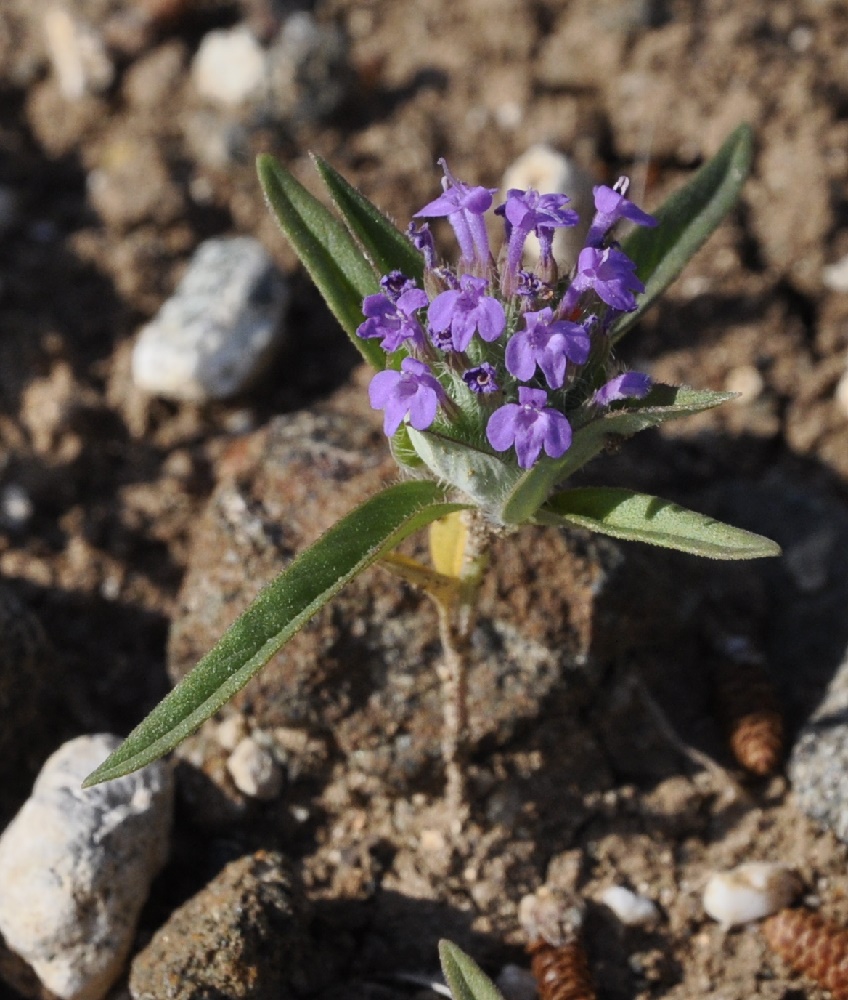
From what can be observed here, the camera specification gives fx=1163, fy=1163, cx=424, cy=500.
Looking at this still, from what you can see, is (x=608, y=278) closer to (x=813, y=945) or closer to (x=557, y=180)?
(x=813, y=945)

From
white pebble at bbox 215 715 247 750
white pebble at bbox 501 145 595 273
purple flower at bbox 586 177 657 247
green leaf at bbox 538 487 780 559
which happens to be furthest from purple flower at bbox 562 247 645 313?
white pebble at bbox 501 145 595 273

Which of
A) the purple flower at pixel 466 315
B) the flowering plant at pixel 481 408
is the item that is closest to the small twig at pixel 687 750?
the flowering plant at pixel 481 408

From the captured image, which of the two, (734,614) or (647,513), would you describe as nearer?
(647,513)

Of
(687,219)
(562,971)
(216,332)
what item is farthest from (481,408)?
(216,332)

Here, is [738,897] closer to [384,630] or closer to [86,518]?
[384,630]

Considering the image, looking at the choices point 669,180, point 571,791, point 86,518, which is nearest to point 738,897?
point 571,791

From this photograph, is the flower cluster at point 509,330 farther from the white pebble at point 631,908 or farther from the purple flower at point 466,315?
the white pebble at point 631,908
